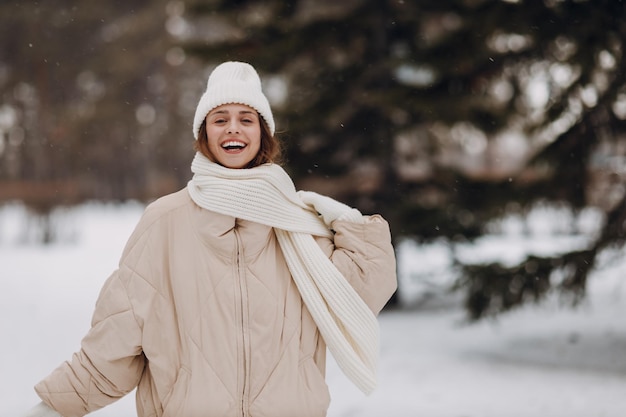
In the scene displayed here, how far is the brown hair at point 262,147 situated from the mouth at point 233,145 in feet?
0.25

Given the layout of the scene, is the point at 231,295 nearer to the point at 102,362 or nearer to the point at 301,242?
the point at 301,242

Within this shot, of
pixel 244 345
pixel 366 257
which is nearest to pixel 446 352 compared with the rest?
pixel 366 257

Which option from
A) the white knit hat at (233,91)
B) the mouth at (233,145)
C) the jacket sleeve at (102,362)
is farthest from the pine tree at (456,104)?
the jacket sleeve at (102,362)

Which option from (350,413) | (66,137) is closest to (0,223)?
(66,137)

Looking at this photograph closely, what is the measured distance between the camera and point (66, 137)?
19.4 metres

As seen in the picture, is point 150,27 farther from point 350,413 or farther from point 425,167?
point 350,413

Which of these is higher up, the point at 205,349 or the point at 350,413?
the point at 205,349

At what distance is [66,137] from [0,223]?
3.99 meters

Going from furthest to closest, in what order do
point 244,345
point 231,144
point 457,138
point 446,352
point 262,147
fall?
point 457,138, point 446,352, point 262,147, point 231,144, point 244,345

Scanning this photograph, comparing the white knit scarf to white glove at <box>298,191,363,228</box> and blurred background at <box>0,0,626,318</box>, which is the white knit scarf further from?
blurred background at <box>0,0,626,318</box>

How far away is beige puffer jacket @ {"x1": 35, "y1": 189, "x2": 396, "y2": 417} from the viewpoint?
7.28ft

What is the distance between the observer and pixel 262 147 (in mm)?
2482

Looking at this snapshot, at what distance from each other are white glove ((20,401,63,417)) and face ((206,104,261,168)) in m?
0.95

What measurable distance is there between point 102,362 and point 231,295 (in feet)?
1.55
